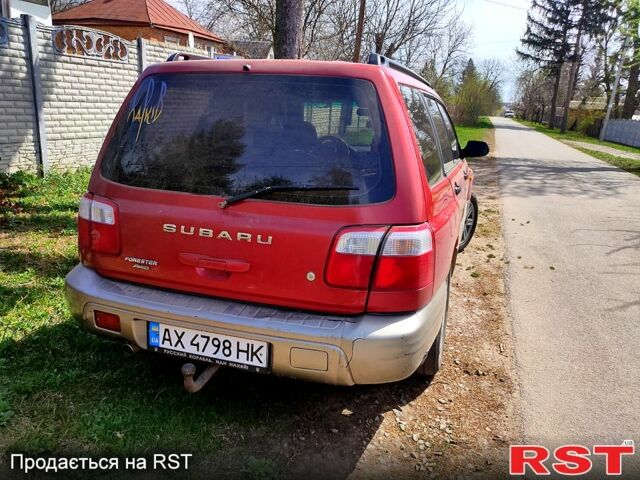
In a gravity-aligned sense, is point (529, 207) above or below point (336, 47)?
below

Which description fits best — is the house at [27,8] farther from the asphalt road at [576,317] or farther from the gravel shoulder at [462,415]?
the gravel shoulder at [462,415]

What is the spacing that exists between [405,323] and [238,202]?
92 cm

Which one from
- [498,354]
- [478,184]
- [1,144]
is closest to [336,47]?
[478,184]

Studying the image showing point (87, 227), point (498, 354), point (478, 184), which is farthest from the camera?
point (478, 184)

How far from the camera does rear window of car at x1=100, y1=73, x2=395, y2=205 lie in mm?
2080

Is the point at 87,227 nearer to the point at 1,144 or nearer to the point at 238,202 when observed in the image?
the point at 238,202

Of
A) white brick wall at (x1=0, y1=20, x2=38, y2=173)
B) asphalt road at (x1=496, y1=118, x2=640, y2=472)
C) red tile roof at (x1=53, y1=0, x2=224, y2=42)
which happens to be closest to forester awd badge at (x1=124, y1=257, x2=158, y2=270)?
asphalt road at (x1=496, y1=118, x2=640, y2=472)

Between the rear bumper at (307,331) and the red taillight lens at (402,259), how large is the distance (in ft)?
0.50

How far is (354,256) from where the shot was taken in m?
2.01

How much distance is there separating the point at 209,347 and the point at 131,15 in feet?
92.5

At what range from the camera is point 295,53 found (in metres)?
6.59

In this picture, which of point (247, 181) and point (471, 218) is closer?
point (247, 181)

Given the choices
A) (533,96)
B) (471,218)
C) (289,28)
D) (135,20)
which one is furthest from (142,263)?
(533,96)

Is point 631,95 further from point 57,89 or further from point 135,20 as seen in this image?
point 57,89
